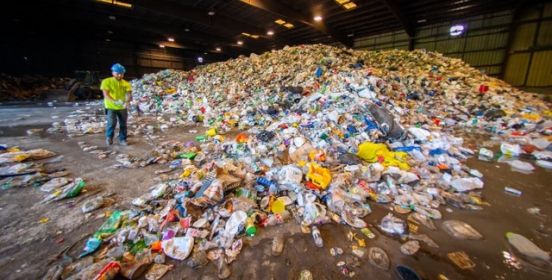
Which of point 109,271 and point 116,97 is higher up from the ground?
point 116,97

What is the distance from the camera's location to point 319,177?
2180 mm

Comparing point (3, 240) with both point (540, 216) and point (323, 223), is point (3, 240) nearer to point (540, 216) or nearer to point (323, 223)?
point (323, 223)

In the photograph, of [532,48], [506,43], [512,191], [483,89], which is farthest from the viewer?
[506,43]

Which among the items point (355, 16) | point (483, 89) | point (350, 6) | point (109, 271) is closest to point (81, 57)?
point (350, 6)

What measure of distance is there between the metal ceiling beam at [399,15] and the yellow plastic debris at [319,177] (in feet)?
29.0

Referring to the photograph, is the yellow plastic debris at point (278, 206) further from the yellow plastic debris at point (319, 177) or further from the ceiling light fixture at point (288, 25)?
the ceiling light fixture at point (288, 25)

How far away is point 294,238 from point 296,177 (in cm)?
69

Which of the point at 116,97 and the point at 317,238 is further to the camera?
the point at 116,97

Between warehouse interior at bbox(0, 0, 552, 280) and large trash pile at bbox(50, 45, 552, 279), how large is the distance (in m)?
0.02

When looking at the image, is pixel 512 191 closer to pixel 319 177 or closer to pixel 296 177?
pixel 319 177

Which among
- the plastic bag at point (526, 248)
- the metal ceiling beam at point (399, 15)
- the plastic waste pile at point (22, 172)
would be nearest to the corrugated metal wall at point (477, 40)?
the metal ceiling beam at point (399, 15)

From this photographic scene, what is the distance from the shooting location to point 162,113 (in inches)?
260

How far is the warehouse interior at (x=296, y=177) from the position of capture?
143 centimetres

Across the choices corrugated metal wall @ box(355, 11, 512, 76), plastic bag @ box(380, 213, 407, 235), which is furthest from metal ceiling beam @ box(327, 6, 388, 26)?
plastic bag @ box(380, 213, 407, 235)
